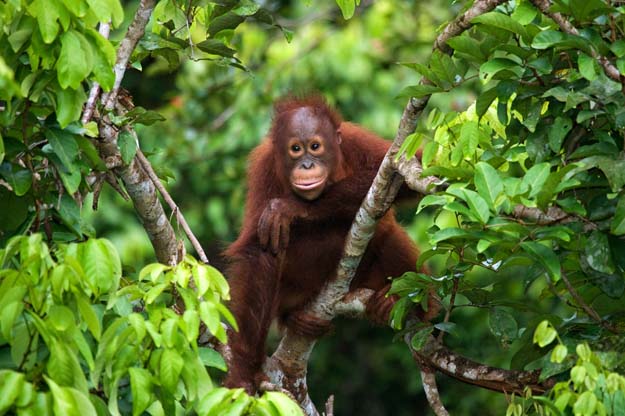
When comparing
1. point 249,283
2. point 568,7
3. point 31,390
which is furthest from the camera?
point 249,283

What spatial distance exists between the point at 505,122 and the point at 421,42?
479cm

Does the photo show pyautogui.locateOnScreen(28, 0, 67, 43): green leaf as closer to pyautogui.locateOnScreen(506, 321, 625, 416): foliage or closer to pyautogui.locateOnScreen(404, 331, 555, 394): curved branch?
pyautogui.locateOnScreen(506, 321, 625, 416): foliage

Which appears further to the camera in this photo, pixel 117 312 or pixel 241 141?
pixel 241 141

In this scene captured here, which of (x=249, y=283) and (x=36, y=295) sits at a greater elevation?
(x=36, y=295)

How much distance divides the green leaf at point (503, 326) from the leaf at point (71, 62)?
1655mm

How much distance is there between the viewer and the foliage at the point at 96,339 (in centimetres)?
248

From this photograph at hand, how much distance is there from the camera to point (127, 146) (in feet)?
11.9

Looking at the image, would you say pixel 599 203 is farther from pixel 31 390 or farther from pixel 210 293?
pixel 31 390

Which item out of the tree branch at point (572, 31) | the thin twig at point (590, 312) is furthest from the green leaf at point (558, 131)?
the thin twig at point (590, 312)

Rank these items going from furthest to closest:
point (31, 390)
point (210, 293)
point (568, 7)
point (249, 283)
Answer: point (249, 283) → point (568, 7) → point (210, 293) → point (31, 390)

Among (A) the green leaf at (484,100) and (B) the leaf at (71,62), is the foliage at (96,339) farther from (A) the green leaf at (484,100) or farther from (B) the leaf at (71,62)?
(A) the green leaf at (484,100)

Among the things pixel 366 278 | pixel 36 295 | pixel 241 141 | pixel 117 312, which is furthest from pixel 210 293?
pixel 241 141

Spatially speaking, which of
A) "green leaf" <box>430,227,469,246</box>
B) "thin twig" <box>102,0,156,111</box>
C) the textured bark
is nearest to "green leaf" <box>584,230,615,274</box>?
"green leaf" <box>430,227,469,246</box>

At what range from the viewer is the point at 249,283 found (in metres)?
4.73
